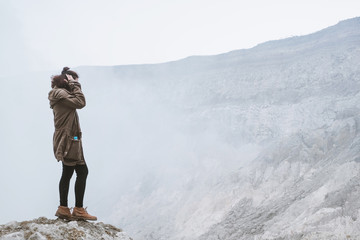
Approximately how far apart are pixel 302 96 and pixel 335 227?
64.7 feet

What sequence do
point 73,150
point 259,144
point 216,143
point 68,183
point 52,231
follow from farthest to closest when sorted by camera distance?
point 216,143 < point 259,144 < point 68,183 < point 73,150 < point 52,231

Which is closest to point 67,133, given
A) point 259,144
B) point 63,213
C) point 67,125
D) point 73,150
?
point 67,125

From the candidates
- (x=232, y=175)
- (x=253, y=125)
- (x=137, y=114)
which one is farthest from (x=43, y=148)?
(x=232, y=175)

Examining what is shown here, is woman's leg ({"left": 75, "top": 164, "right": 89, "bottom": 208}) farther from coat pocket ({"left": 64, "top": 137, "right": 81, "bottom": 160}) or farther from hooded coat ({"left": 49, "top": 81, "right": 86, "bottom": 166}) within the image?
coat pocket ({"left": 64, "top": 137, "right": 81, "bottom": 160})

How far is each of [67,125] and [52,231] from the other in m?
1.29

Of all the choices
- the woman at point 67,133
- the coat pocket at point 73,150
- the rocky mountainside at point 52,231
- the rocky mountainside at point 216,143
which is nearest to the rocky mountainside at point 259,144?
the rocky mountainside at point 216,143

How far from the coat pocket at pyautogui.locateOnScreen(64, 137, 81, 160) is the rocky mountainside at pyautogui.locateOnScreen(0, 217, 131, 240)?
0.89 m

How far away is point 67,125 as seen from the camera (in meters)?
4.36

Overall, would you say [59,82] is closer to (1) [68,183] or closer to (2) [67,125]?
(2) [67,125]

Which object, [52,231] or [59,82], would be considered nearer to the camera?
[52,231]

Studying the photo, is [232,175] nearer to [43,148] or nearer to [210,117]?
[210,117]

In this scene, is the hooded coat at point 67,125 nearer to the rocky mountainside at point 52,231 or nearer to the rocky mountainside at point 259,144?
the rocky mountainside at point 52,231

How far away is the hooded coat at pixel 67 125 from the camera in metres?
4.31

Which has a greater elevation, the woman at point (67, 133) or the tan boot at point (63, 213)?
the woman at point (67, 133)
